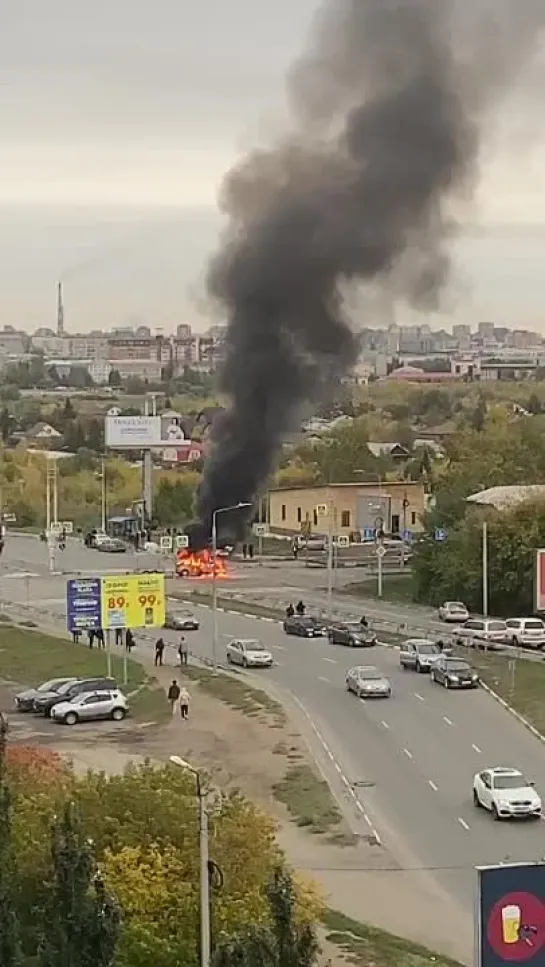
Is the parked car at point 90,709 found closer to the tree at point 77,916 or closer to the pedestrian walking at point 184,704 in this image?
the pedestrian walking at point 184,704

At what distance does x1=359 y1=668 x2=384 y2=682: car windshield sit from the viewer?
41688 millimetres

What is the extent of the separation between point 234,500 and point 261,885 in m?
46.9

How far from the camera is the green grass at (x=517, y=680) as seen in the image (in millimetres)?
38453

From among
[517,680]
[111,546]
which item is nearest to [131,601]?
[517,680]

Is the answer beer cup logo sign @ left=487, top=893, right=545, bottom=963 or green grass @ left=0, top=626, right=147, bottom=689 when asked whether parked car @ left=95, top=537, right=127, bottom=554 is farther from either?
beer cup logo sign @ left=487, top=893, right=545, bottom=963

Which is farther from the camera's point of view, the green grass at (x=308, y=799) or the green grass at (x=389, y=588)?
the green grass at (x=389, y=588)

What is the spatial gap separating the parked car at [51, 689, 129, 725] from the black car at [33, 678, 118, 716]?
1.50ft

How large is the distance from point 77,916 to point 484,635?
118 feet

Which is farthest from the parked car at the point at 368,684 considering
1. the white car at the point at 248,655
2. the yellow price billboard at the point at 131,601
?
the yellow price billboard at the point at 131,601

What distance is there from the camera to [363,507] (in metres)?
93.1

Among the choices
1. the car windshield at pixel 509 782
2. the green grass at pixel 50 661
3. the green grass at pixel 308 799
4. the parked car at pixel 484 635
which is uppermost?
the car windshield at pixel 509 782

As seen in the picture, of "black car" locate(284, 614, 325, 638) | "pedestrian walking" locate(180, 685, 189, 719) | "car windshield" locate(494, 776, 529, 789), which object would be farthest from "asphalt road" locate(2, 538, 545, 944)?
"pedestrian walking" locate(180, 685, 189, 719)

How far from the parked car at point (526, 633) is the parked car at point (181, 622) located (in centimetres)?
1095

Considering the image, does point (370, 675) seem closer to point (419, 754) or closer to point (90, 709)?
point (90, 709)
